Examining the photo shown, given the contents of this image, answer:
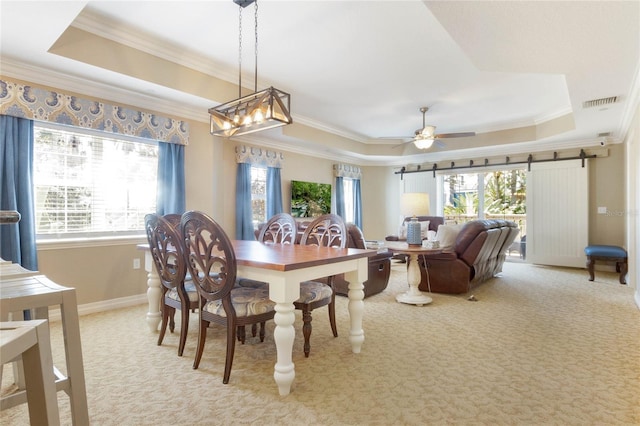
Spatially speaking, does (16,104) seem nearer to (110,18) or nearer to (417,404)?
(110,18)

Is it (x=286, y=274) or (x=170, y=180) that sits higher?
(x=170, y=180)

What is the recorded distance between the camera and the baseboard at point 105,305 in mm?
3246

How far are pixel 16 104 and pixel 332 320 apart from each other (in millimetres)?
3281

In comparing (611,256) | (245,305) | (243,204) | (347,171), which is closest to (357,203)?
(347,171)

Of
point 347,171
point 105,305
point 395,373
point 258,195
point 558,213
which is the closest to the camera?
point 395,373

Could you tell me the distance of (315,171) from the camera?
6.91 m

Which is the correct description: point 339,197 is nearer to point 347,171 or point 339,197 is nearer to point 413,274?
point 347,171

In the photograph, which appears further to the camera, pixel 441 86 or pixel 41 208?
pixel 441 86

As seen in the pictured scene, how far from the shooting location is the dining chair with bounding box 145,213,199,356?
2246 mm

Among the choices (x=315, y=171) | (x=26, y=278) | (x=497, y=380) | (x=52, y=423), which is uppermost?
(x=315, y=171)

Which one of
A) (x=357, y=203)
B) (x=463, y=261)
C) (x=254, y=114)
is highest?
(x=254, y=114)

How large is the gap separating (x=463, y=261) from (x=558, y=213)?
3.41 m

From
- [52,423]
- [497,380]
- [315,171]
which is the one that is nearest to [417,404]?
[497,380]

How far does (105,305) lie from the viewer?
357 cm
